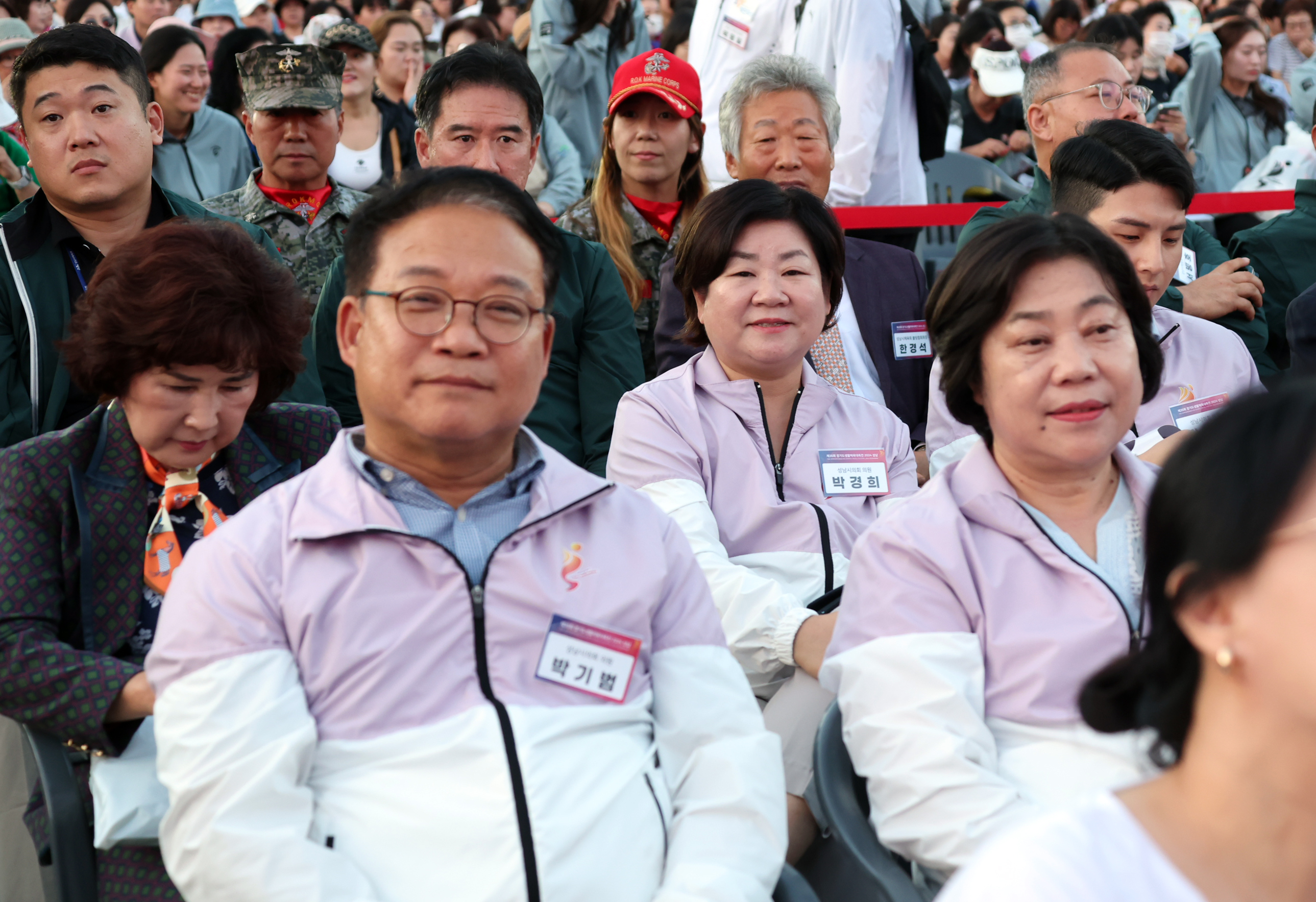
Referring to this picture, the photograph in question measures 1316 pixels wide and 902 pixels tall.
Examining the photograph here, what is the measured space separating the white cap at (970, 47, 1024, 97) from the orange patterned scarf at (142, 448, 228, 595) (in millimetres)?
6521

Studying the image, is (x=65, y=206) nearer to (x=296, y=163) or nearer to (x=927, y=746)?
(x=296, y=163)

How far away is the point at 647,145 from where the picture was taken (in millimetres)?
4133

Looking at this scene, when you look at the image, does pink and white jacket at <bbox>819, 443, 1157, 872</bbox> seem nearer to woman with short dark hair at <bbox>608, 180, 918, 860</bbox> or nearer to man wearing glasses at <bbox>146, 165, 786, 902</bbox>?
man wearing glasses at <bbox>146, 165, 786, 902</bbox>

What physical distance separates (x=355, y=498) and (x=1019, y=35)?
825cm

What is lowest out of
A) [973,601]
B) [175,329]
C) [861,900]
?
[861,900]

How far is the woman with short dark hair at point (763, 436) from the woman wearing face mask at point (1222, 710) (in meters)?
1.25

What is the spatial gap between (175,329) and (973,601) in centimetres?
137

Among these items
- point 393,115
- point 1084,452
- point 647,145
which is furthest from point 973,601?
point 393,115

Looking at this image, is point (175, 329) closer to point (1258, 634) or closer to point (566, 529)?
point (566, 529)

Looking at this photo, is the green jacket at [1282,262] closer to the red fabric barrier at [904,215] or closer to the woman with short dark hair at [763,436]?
the red fabric barrier at [904,215]

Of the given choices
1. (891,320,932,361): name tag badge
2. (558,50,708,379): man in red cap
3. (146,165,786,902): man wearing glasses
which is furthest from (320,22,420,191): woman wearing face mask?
(146,165,786,902): man wearing glasses

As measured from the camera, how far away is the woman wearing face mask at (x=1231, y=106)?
8172mm

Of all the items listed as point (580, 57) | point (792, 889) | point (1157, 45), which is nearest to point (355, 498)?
point (792, 889)

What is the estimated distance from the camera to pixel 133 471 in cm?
212
